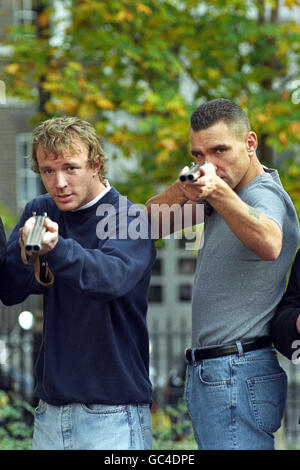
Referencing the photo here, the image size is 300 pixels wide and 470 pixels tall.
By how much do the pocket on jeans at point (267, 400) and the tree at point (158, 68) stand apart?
138 inches

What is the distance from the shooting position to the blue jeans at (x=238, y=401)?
2619 mm

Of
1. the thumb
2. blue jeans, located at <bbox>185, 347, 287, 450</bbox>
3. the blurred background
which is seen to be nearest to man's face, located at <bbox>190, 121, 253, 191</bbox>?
the thumb

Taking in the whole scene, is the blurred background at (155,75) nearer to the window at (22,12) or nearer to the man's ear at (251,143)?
the man's ear at (251,143)

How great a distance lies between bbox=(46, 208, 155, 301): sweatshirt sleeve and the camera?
7.55 feet

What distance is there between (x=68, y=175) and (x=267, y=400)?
110 centimetres

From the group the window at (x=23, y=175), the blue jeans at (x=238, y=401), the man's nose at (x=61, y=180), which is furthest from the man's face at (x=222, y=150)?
the window at (x=23, y=175)

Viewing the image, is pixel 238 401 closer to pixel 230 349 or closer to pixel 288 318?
pixel 230 349

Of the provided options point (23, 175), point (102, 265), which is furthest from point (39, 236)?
point (23, 175)

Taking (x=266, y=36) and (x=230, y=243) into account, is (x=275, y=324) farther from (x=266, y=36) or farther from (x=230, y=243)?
(x=266, y=36)

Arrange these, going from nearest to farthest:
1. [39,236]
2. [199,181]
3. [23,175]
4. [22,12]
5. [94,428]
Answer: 1. [39,236]
2. [199,181]
3. [94,428]
4. [22,12]
5. [23,175]

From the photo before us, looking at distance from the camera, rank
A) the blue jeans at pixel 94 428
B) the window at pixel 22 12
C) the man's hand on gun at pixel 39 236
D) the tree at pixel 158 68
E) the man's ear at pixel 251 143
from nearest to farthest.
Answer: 1. the man's hand on gun at pixel 39 236
2. the blue jeans at pixel 94 428
3. the man's ear at pixel 251 143
4. the tree at pixel 158 68
5. the window at pixel 22 12

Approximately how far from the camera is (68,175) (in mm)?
2592

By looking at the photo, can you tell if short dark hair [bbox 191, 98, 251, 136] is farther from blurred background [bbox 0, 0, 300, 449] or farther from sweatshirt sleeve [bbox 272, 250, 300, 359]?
blurred background [bbox 0, 0, 300, 449]
